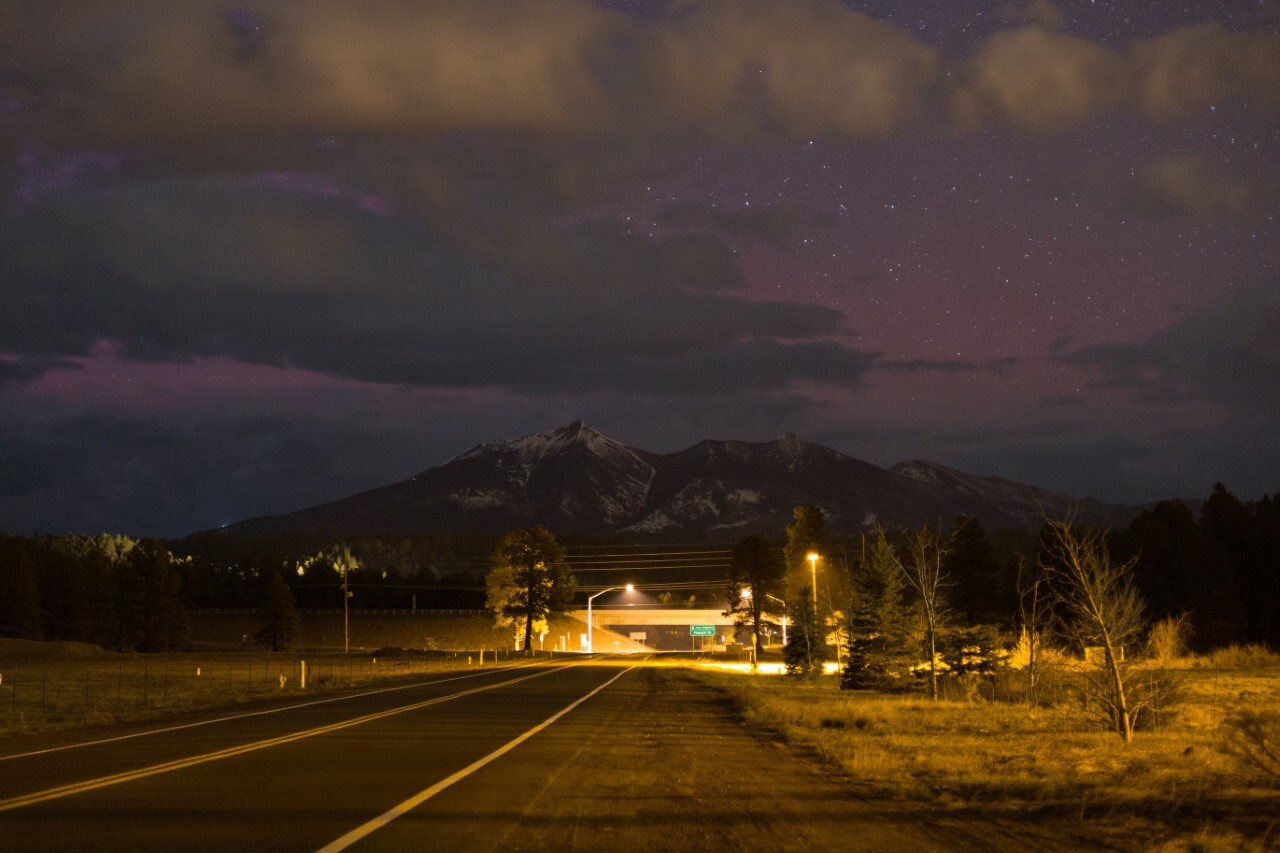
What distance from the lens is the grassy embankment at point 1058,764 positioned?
11.3 meters

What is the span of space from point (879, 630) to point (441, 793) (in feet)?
78.8

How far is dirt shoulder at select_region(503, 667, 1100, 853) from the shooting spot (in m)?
10.2

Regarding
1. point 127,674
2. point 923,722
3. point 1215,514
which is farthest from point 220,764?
point 1215,514

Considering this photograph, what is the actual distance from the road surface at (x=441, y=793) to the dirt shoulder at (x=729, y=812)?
0.10 feet

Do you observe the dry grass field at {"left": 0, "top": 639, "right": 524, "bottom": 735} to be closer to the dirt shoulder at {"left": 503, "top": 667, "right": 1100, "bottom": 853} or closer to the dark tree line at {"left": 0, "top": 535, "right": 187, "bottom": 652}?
the dirt shoulder at {"left": 503, "top": 667, "right": 1100, "bottom": 853}

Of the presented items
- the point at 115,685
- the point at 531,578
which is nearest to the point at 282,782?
the point at 115,685

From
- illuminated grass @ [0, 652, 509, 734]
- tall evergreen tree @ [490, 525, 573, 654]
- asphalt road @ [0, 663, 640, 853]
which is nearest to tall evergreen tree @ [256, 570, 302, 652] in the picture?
tall evergreen tree @ [490, 525, 573, 654]

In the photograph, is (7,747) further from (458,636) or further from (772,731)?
(458,636)

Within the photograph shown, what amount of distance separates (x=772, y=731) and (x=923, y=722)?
119 inches

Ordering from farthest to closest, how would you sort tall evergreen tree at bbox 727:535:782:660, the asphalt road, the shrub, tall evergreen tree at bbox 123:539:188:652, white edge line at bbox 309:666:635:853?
tall evergreen tree at bbox 123:539:188:652 → tall evergreen tree at bbox 727:535:782:660 → the shrub → the asphalt road → white edge line at bbox 309:666:635:853

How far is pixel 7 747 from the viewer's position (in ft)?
65.5

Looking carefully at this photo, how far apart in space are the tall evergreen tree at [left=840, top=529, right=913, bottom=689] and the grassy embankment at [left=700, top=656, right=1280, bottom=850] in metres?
6.25

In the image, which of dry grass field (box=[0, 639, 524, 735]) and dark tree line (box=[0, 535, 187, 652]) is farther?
dark tree line (box=[0, 535, 187, 652])

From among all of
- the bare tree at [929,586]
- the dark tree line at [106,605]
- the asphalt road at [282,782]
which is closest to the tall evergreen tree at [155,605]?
the dark tree line at [106,605]
